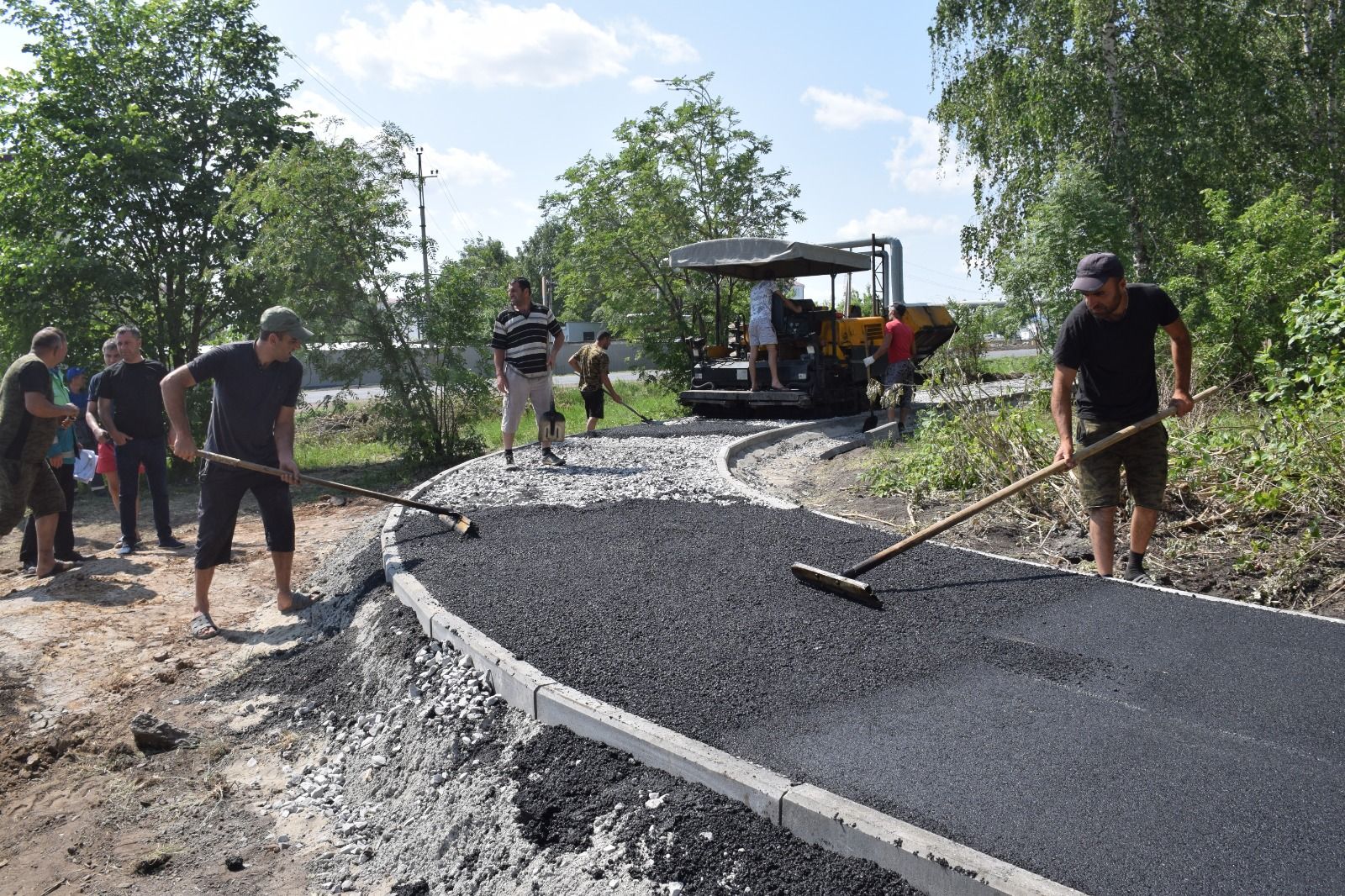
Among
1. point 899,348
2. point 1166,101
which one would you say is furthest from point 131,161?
point 1166,101

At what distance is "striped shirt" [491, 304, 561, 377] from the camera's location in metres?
9.71

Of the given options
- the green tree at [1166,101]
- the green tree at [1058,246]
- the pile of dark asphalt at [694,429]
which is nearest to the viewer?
the pile of dark asphalt at [694,429]

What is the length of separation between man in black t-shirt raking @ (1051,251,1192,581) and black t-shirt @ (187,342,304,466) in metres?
4.58

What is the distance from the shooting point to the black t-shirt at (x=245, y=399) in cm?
616

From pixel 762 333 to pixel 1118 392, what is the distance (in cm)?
893

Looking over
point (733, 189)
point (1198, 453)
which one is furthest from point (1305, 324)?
point (733, 189)

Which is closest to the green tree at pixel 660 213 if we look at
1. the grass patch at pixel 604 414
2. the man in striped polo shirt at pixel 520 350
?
the grass patch at pixel 604 414

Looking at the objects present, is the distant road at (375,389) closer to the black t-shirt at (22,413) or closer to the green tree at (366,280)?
the green tree at (366,280)

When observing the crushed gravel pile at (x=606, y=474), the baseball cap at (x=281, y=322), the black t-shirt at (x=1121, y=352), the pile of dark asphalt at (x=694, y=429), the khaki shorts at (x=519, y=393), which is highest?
the baseball cap at (x=281, y=322)

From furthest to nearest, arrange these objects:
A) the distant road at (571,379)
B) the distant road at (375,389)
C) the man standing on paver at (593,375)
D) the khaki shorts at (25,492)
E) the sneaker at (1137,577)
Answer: the distant road at (571,379)
the distant road at (375,389)
the man standing on paver at (593,375)
the khaki shorts at (25,492)
the sneaker at (1137,577)

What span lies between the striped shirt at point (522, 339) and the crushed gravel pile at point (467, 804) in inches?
177

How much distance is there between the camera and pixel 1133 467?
545 centimetres

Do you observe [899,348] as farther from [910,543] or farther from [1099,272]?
[1099,272]

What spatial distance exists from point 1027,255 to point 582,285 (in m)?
8.56
